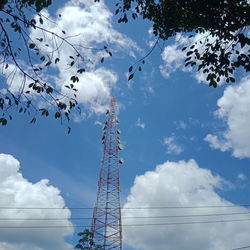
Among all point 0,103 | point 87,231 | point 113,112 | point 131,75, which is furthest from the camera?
point 113,112

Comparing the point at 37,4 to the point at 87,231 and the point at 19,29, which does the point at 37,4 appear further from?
the point at 87,231

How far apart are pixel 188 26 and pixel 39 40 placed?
12.8 feet

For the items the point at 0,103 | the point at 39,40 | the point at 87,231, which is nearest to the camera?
the point at 0,103

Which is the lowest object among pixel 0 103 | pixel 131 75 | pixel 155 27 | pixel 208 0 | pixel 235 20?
pixel 0 103

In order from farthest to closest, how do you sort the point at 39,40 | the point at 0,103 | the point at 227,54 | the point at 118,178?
the point at 118,178 < the point at 227,54 < the point at 39,40 < the point at 0,103

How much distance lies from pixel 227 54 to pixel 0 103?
5037mm

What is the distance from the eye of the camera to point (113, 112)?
102ft

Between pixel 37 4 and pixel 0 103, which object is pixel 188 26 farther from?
pixel 0 103

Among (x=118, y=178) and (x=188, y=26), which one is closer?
(x=188, y=26)

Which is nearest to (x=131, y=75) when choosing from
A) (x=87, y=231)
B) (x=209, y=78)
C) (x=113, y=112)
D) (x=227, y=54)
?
(x=209, y=78)

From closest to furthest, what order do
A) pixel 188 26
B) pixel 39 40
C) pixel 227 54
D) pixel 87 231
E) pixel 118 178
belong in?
pixel 39 40, pixel 227 54, pixel 188 26, pixel 87 231, pixel 118 178

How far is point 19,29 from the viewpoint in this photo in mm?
5500

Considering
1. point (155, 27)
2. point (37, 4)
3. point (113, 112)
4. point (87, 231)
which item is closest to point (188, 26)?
point (155, 27)

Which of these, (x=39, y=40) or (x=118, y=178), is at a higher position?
(x=118, y=178)
